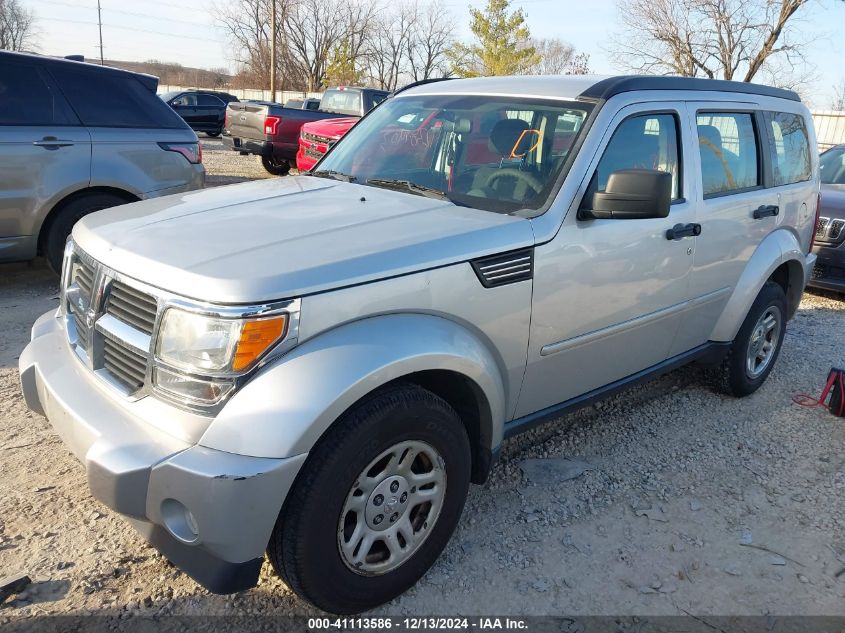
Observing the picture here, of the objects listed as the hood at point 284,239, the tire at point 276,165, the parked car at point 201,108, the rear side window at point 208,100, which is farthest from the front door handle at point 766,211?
the rear side window at point 208,100

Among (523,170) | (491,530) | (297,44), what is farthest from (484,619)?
(297,44)

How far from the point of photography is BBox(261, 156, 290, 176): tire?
14.3 metres

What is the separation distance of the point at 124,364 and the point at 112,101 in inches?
179

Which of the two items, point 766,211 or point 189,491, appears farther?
point 766,211

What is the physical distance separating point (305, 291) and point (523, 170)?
1443 mm

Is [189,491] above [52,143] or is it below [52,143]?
below

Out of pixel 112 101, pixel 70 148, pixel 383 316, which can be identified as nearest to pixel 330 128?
pixel 112 101

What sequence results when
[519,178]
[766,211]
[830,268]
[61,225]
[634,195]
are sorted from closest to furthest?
[634,195]
[519,178]
[766,211]
[61,225]
[830,268]

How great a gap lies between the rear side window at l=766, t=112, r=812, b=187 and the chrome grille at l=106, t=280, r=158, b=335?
3.95m

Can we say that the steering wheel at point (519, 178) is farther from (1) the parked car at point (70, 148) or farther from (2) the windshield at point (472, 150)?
(1) the parked car at point (70, 148)

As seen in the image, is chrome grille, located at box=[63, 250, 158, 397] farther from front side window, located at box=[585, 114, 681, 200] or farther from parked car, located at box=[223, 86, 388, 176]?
parked car, located at box=[223, 86, 388, 176]

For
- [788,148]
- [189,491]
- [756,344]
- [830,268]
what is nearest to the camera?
[189,491]

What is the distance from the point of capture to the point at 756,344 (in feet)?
15.4

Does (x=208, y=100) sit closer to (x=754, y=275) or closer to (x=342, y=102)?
(x=342, y=102)
